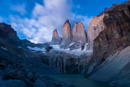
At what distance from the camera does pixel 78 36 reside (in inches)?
5379

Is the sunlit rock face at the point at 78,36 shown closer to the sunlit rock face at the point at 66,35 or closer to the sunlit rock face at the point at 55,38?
the sunlit rock face at the point at 66,35

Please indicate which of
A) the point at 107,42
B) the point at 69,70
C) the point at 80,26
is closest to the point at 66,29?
the point at 80,26

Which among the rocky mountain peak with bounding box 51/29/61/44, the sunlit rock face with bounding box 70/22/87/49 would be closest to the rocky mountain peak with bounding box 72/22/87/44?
the sunlit rock face with bounding box 70/22/87/49

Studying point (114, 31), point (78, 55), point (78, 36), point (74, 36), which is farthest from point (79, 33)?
point (114, 31)

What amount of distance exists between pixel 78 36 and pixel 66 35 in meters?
12.8

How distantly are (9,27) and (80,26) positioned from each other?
214 ft

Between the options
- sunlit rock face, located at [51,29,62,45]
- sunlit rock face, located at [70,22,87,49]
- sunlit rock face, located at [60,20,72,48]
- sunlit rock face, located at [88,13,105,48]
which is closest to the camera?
sunlit rock face, located at [88,13,105,48]

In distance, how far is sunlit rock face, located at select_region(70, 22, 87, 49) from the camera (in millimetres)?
130125

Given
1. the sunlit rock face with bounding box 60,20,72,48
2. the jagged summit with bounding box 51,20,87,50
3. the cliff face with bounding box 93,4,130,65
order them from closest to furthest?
the cliff face with bounding box 93,4,130,65 → the jagged summit with bounding box 51,20,87,50 → the sunlit rock face with bounding box 60,20,72,48

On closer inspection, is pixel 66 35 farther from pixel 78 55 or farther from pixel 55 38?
pixel 78 55

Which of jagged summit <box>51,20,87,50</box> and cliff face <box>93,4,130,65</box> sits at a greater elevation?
jagged summit <box>51,20,87,50</box>

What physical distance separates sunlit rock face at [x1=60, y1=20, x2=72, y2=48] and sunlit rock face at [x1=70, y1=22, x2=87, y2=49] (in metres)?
3.80

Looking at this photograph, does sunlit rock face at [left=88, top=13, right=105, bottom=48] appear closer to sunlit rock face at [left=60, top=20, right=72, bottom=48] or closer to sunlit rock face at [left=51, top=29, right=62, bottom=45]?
sunlit rock face at [left=60, top=20, right=72, bottom=48]

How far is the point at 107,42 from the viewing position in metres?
58.0
